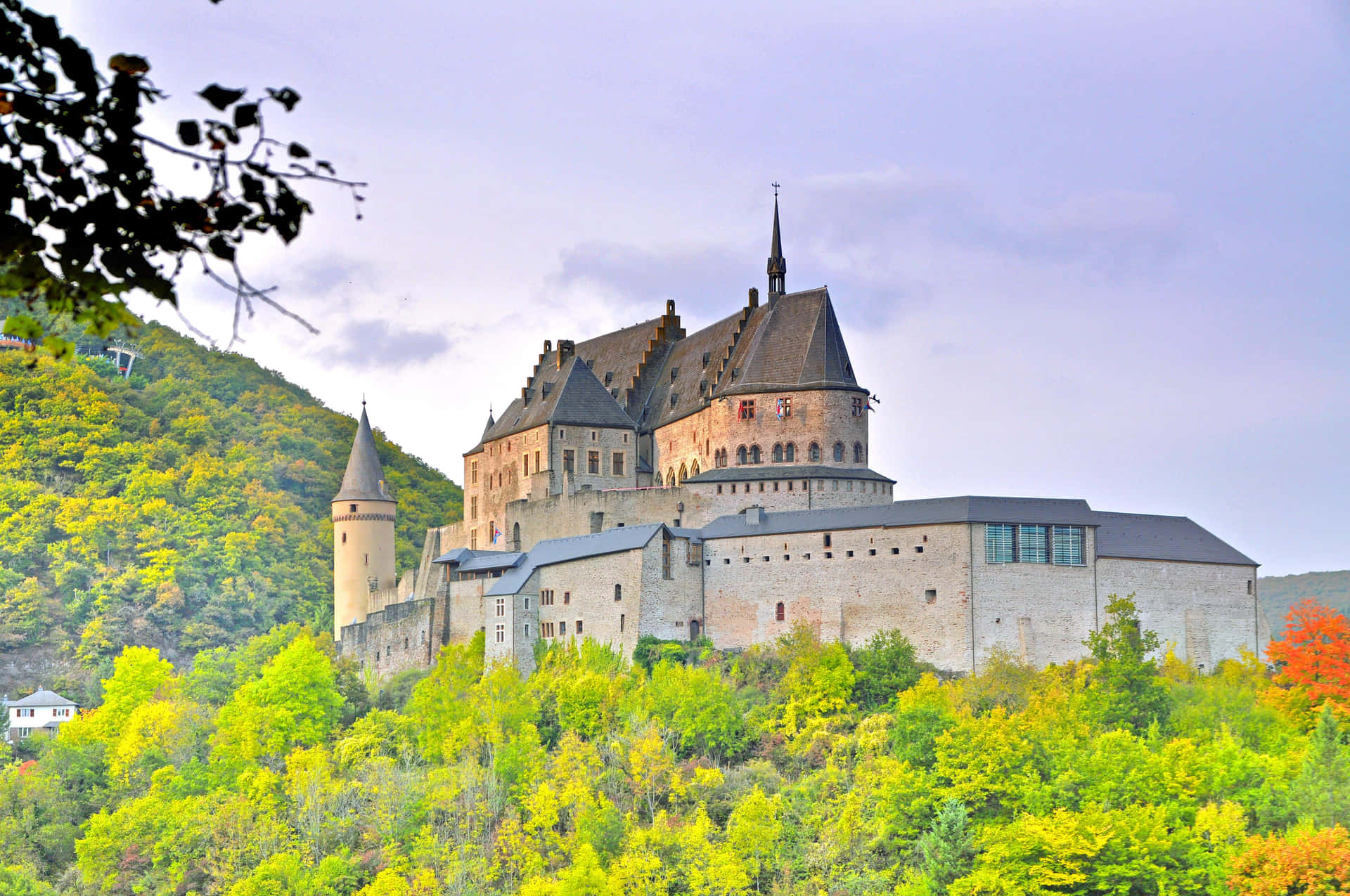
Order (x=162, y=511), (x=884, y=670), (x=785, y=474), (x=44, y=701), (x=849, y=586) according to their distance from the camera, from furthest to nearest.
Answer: (x=162, y=511), (x=44, y=701), (x=785, y=474), (x=849, y=586), (x=884, y=670)

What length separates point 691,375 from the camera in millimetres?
71375

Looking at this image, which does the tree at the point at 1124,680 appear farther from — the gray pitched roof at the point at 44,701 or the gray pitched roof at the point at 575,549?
the gray pitched roof at the point at 44,701

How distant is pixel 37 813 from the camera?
65.7 meters

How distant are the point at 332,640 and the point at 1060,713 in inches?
1262

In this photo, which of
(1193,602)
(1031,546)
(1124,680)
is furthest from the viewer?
(1193,602)

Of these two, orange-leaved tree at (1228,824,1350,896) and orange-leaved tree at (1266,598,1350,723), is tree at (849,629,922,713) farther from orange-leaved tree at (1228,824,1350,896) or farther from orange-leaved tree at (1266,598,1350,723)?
orange-leaved tree at (1266,598,1350,723)

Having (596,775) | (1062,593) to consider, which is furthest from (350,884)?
(1062,593)

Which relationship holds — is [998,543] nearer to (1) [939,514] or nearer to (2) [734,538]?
(1) [939,514]

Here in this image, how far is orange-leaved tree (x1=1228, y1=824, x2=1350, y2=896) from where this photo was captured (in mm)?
46062

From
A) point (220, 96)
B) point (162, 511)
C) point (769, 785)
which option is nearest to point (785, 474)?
point (769, 785)

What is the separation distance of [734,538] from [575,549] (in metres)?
5.56

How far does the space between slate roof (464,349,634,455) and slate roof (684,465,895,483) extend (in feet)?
25.5

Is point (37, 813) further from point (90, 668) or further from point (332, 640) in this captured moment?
point (90, 668)

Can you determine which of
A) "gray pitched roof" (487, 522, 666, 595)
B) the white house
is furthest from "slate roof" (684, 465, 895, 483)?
the white house
